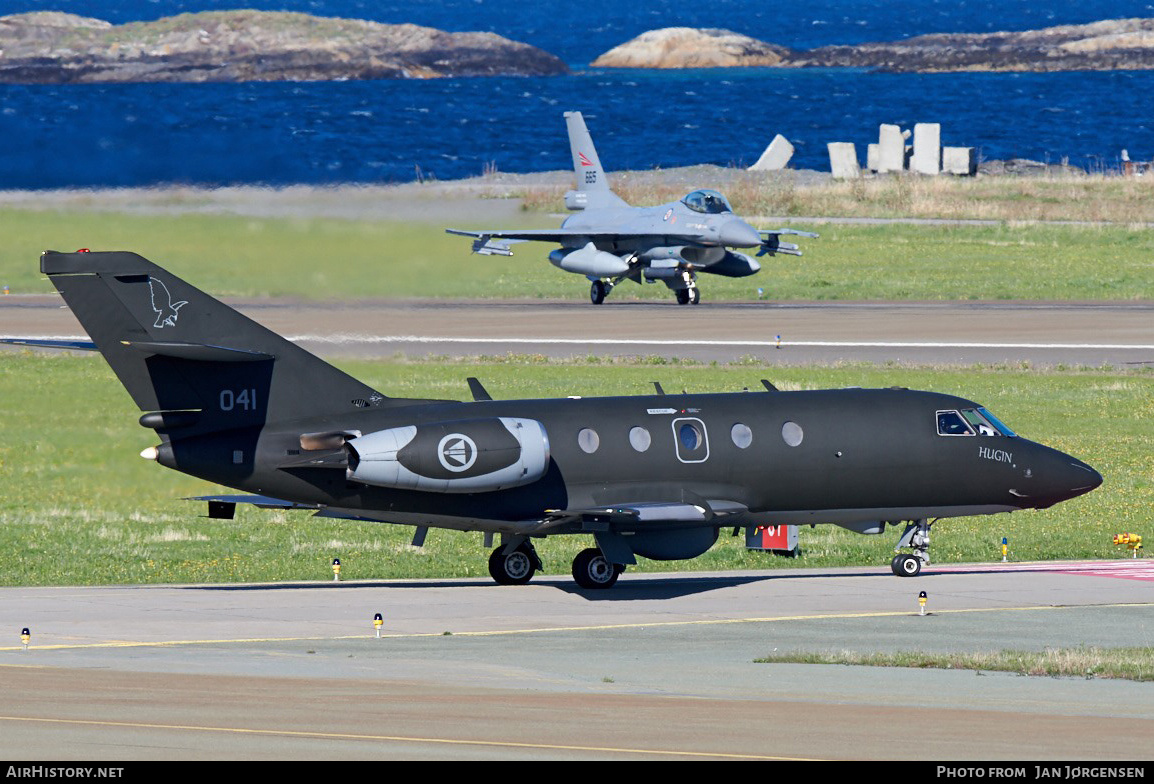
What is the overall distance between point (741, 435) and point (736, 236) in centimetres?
4222

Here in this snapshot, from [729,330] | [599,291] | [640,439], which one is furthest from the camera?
[599,291]

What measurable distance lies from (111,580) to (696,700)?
15.2m

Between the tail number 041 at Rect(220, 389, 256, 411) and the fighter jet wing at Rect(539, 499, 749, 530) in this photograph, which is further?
the fighter jet wing at Rect(539, 499, 749, 530)

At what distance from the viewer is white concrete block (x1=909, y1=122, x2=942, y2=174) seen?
134 m

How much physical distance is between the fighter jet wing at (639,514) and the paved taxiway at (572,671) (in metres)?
1.27

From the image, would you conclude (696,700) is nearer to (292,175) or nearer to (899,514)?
(899,514)

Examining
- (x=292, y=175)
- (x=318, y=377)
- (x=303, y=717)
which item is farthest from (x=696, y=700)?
(x=292, y=175)

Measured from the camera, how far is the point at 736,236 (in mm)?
73625

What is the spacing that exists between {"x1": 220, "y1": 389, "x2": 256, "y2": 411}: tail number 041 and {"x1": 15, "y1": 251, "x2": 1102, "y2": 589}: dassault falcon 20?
0.07 ft

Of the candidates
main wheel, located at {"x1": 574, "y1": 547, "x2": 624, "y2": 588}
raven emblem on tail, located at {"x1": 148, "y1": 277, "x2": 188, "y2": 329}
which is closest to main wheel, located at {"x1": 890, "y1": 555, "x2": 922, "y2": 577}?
main wheel, located at {"x1": 574, "y1": 547, "x2": 624, "y2": 588}

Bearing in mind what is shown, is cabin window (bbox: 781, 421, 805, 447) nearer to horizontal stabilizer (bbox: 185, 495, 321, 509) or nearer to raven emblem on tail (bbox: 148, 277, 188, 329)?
horizontal stabilizer (bbox: 185, 495, 321, 509)

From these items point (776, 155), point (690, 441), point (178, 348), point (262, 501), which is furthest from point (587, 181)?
point (776, 155)

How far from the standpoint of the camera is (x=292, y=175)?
42.8 m

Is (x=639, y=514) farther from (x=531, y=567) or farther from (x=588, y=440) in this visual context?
(x=531, y=567)
